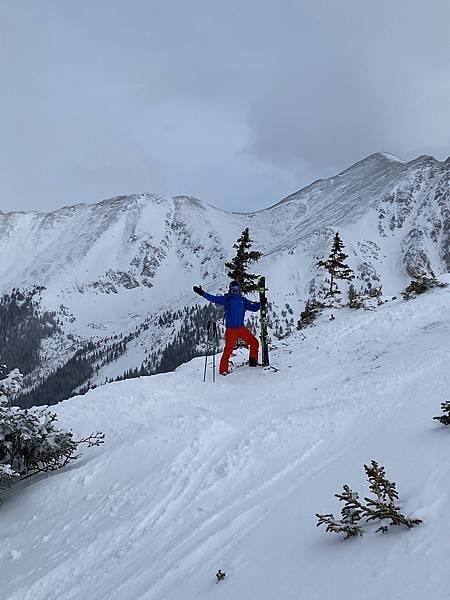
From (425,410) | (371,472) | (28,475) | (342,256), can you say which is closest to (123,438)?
(28,475)

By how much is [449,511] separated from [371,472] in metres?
0.73

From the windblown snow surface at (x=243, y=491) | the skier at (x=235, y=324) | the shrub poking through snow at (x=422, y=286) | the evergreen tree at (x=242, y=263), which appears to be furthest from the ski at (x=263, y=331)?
the evergreen tree at (x=242, y=263)

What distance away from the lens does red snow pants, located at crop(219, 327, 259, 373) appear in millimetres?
15758

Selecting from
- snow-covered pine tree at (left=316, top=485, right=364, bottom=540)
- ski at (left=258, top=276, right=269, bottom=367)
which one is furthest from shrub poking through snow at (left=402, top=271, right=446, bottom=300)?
snow-covered pine tree at (left=316, top=485, right=364, bottom=540)

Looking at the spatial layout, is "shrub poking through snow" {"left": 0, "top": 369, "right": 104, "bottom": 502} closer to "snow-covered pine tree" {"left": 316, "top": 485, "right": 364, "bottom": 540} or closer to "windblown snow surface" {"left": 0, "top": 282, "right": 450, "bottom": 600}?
"windblown snow surface" {"left": 0, "top": 282, "right": 450, "bottom": 600}

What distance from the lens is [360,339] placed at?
54.8 ft

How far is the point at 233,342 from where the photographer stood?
15859 millimetres

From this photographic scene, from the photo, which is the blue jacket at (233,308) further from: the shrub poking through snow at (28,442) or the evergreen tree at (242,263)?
the evergreen tree at (242,263)

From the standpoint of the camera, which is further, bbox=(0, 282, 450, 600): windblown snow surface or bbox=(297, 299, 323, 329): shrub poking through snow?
bbox=(297, 299, 323, 329): shrub poking through snow

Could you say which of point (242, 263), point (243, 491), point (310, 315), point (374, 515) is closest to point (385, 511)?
point (374, 515)

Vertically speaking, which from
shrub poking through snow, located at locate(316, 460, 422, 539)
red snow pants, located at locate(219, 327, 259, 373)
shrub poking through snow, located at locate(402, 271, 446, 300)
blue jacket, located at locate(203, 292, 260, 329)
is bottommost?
shrub poking through snow, located at locate(316, 460, 422, 539)

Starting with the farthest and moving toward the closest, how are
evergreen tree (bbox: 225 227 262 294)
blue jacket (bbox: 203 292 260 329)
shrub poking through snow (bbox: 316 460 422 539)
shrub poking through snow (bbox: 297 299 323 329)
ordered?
evergreen tree (bbox: 225 227 262 294)
shrub poking through snow (bbox: 297 299 323 329)
blue jacket (bbox: 203 292 260 329)
shrub poking through snow (bbox: 316 460 422 539)

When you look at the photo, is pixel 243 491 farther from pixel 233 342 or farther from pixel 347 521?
pixel 233 342

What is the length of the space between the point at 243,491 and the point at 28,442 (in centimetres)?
532
